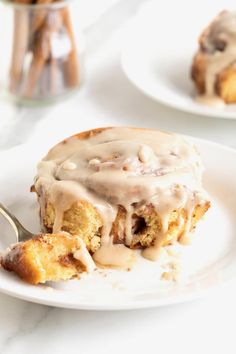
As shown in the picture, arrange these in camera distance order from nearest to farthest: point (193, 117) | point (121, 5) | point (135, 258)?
1. point (135, 258)
2. point (193, 117)
3. point (121, 5)

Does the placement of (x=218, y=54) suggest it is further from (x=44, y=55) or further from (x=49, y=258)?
(x=49, y=258)

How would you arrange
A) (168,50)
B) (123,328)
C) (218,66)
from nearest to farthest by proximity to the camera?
(123,328) < (218,66) < (168,50)

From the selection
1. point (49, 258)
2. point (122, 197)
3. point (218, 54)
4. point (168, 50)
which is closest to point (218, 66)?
point (218, 54)

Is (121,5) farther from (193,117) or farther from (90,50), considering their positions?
(193,117)

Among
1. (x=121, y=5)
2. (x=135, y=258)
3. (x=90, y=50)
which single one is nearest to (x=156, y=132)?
(x=135, y=258)

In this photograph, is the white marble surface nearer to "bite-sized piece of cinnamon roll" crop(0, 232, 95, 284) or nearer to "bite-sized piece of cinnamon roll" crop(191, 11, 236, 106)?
"bite-sized piece of cinnamon roll" crop(0, 232, 95, 284)

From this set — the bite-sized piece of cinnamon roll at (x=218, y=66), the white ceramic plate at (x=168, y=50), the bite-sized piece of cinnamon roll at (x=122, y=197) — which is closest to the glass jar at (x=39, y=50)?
the white ceramic plate at (x=168, y=50)
